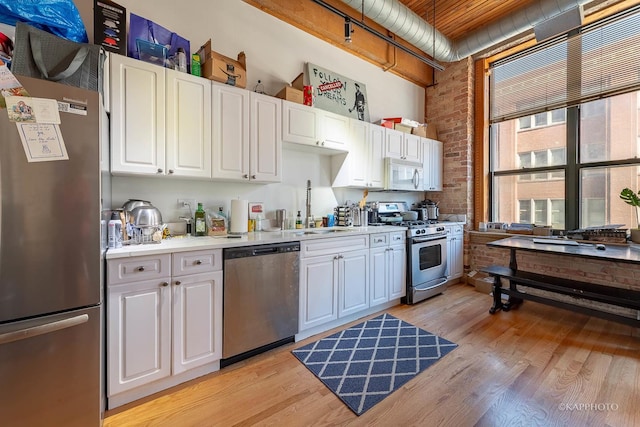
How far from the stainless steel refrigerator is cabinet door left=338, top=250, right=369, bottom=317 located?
6.28ft

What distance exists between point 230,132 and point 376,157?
1.98m

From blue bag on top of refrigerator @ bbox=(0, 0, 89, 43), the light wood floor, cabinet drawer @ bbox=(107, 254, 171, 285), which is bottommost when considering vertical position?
the light wood floor

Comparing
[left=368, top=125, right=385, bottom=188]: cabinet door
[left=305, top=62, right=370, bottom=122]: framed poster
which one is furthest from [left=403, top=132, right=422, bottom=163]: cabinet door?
[left=305, top=62, right=370, bottom=122]: framed poster

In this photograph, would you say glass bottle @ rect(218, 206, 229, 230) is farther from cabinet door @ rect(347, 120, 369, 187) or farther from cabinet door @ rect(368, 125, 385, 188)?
cabinet door @ rect(368, 125, 385, 188)

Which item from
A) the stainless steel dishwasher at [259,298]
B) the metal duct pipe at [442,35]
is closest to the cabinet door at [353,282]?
the stainless steel dishwasher at [259,298]

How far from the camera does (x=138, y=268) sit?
167 cm

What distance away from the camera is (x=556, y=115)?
12.0 ft

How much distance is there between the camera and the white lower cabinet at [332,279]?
2.46 meters

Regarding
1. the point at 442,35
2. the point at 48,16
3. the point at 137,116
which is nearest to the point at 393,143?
the point at 442,35

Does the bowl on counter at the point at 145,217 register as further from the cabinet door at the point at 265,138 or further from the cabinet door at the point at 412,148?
the cabinet door at the point at 412,148

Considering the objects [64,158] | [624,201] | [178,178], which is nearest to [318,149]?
[178,178]

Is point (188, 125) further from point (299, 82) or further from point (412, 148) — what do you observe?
point (412, 148)

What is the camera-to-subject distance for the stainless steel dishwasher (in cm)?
202

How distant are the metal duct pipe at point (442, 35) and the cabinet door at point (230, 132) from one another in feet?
5.33
